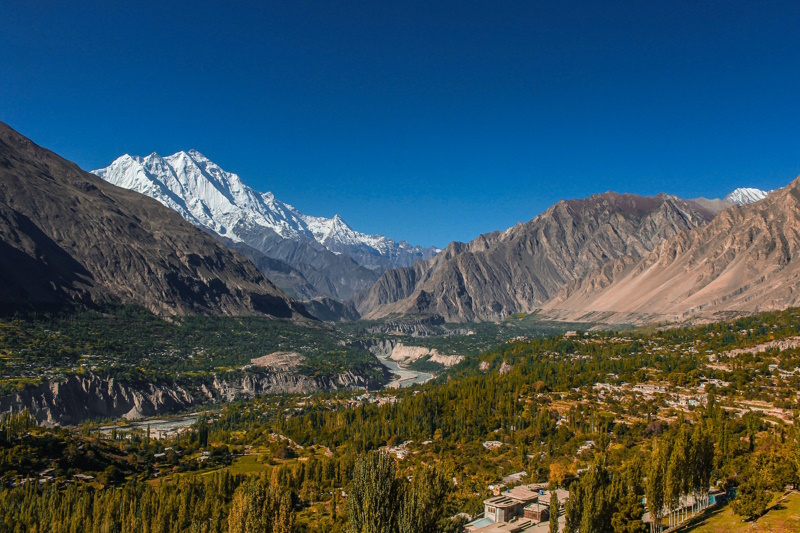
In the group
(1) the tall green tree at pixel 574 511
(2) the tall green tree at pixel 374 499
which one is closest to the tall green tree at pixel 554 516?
(1) the tall green tree at pixel 574 511

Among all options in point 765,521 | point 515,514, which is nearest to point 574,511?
point 515,514

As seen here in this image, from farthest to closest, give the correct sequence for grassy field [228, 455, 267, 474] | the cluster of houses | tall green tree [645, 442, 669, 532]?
1. grassy field [228, 455, 267, 474]
2. the cluster of houses
3. tall green tree [645, 442, 669, 532]

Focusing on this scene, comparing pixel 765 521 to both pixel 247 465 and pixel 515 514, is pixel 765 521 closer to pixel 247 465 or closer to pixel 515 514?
pixel 515 514

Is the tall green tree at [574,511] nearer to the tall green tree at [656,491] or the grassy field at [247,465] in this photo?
the tall green tree at [656,491]

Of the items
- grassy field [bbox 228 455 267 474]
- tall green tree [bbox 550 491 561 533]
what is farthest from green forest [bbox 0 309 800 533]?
tall green tree [bbox 550 491 561 533]

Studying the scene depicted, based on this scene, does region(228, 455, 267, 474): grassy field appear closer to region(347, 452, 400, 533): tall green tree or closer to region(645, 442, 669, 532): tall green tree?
region(347, 452, 400, 533): tall green tree

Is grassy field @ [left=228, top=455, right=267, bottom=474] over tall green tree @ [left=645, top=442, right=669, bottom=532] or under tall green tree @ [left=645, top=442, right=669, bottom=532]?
under
